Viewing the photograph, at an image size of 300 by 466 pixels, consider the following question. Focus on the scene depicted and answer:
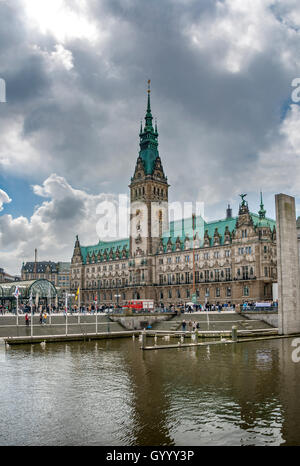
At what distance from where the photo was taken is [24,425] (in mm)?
20031

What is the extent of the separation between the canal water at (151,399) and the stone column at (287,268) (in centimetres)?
1528

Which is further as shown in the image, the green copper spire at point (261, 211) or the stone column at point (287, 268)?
the green copper spire at point (261, 211)

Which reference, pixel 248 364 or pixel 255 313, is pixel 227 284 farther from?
pixel 248 364

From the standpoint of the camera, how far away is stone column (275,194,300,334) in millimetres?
57250

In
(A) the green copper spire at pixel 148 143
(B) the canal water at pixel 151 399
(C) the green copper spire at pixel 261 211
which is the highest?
(A) the green copper spire at pixel 148 143

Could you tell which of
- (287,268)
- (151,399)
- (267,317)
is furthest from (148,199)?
(151,399)

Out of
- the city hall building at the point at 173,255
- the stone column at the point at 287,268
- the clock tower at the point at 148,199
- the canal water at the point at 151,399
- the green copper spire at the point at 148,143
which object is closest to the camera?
the canal water at the point at 151,399

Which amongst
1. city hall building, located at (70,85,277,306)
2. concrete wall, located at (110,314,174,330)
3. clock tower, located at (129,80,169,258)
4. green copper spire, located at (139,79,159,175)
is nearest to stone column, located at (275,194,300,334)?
concrete wall, located at (110,314,174,330)

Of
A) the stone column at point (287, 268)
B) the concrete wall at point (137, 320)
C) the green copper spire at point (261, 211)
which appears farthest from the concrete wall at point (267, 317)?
the green copper spire at point (261, 211)

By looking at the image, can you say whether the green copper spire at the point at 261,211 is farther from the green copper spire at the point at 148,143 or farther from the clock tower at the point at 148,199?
the green copper spire at the point at 148,143

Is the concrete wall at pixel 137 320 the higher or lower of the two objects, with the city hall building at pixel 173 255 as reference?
lower

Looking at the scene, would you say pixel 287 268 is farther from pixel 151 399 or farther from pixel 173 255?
pixel 173 255

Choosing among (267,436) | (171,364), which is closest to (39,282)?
(171,364)

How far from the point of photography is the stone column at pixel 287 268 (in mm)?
57250
